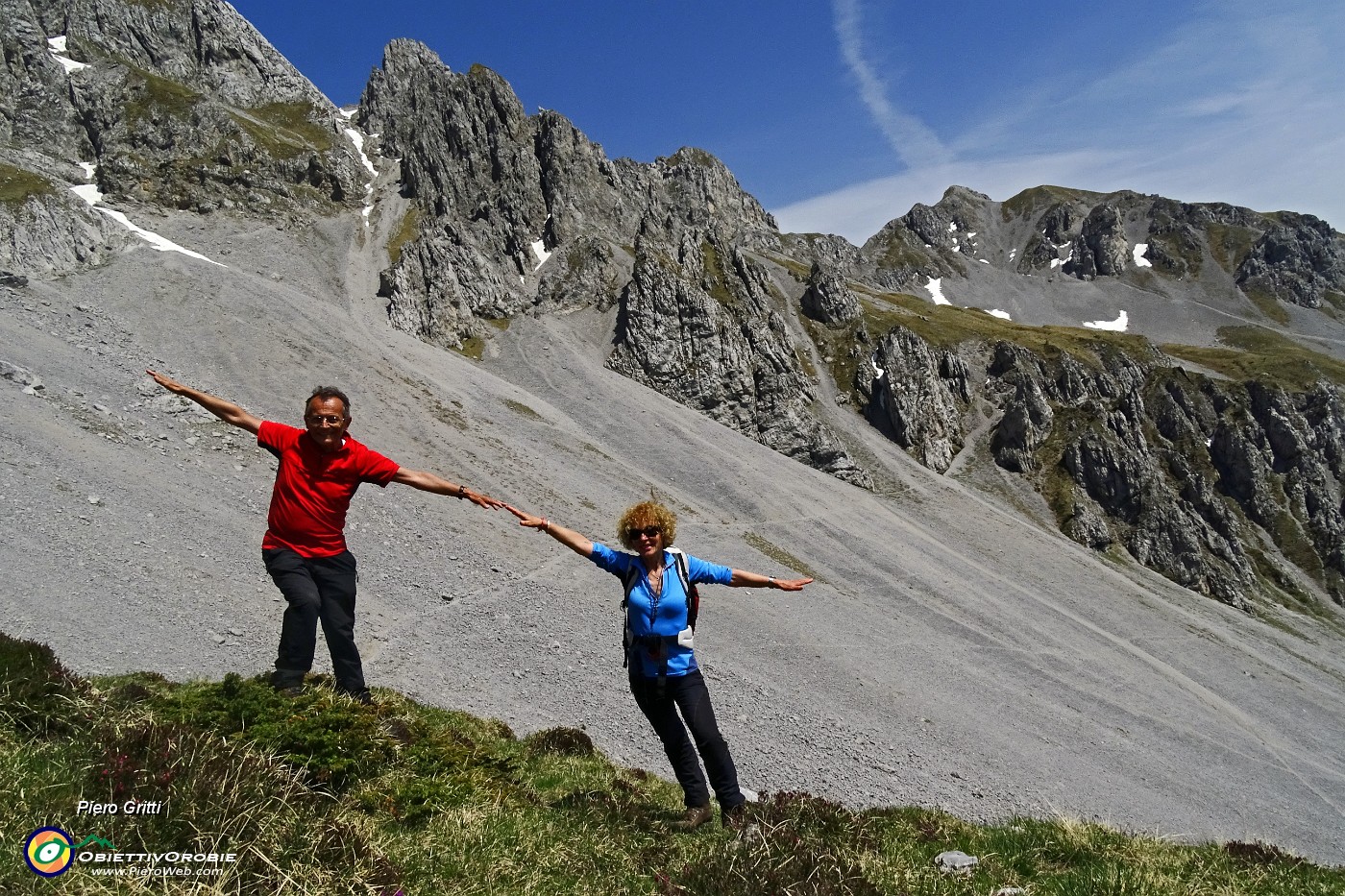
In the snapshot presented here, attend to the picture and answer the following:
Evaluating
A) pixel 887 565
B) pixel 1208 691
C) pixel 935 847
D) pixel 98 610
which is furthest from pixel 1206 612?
pixel 98 610

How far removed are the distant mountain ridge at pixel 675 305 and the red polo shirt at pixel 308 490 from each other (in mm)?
72817

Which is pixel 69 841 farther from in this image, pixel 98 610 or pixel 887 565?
pixel 887 565

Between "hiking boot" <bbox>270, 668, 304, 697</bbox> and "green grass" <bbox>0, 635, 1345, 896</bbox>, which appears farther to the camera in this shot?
"hiking boot" <bbox>270, 668, 304, 697</bbox>

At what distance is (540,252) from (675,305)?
2862 centimetres

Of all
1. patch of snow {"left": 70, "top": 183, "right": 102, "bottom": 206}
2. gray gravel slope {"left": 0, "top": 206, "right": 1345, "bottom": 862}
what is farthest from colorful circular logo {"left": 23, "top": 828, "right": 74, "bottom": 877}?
patch of snow {"left": 70, "top": 183, "right": 102, "bottom": 206}

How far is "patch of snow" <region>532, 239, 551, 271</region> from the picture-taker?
343 ft

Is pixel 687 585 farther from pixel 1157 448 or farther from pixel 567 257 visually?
pixel 1157 448

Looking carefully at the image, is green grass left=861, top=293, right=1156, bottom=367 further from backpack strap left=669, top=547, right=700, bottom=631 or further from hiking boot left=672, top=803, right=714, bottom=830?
hiking boot left=672, top=803, right=714, bottom=830

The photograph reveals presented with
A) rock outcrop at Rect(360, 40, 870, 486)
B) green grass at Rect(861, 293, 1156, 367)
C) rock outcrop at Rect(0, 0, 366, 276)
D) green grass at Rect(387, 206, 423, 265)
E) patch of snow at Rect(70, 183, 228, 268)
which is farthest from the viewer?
green grass at Rect(861, 293, 1156, 367)

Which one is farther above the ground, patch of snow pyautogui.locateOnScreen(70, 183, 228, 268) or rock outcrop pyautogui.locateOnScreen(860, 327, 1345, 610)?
rock outcrop pyautogui.locateOnScreen(860, 327, 1345, 610)

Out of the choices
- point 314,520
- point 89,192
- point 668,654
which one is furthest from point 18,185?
point 668,654

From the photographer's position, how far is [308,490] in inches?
287

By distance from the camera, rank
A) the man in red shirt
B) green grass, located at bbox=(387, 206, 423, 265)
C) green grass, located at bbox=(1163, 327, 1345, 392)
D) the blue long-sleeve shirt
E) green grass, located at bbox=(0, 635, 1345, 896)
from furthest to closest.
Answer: green grass, located at bbox=(1163, 327, 1345, 392) < green grass, located at bbox=(387, 206, 423, 265) < the man in red shirt < the blue long-sleeve shirt < green grass, located at bbox=(0, 635, 1345, 896)

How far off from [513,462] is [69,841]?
47.8 m
